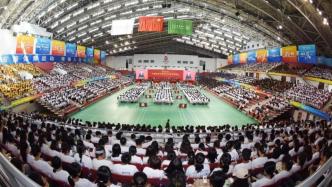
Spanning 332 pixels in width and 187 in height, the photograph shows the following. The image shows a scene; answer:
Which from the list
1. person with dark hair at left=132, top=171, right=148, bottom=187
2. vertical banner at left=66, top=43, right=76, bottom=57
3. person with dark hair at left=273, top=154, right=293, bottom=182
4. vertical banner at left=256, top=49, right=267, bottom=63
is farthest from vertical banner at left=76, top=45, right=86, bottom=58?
person with dark hair at left=273, top=154, right=293, bottom=182

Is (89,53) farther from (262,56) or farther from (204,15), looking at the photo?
(262,56)

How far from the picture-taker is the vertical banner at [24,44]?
26047 mm

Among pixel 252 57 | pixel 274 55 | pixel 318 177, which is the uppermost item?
pixel 252 57

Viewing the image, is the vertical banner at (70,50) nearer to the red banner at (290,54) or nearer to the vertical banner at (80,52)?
the vertical banner at (80,52)

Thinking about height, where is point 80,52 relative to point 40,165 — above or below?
above

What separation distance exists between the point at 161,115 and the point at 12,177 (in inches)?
759

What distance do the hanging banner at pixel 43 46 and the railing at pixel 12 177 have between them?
96.4 feet

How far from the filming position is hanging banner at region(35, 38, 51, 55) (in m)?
28.1

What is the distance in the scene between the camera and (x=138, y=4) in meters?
31.8

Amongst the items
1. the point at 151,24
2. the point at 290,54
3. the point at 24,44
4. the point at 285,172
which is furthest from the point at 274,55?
the point at 24,44

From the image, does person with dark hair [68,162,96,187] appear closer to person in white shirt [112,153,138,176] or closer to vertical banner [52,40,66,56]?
person in white shirt [112,153,138,176]

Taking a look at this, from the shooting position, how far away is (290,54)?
87.9 ft

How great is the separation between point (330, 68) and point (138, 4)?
23.3 meters

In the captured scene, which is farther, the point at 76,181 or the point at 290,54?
the point at 290,54
